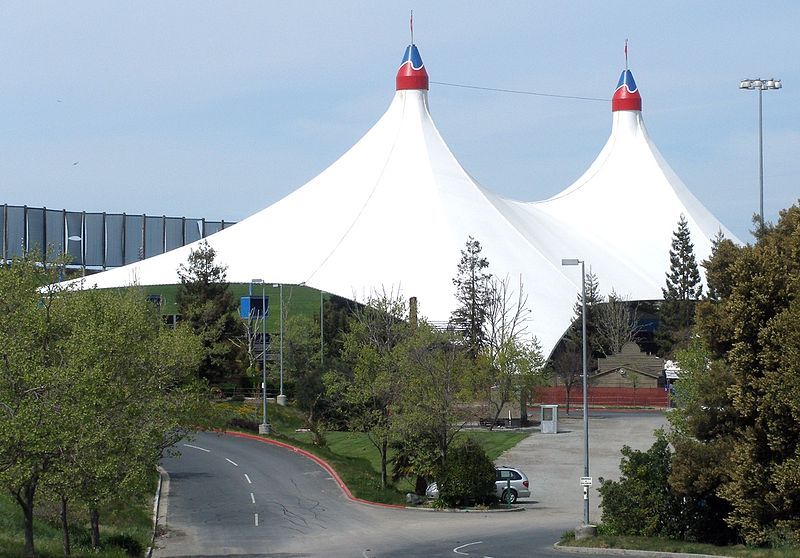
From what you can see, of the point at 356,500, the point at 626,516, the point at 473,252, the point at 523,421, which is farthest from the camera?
the point at 473,252

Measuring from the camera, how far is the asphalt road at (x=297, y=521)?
2666 centimetres

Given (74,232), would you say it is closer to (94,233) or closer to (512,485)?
(94,233)

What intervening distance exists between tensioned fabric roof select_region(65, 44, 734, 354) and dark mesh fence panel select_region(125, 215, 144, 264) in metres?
16.8

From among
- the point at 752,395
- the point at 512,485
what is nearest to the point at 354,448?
the point at 512,485

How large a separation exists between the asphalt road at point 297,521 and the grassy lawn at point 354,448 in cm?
78

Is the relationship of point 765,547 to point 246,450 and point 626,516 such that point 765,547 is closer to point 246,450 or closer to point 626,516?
point 626,516

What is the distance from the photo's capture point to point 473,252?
200 feet

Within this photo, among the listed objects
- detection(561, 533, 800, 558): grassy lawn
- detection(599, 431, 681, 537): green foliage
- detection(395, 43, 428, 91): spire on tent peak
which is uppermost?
detection(395, 43, 428, 91): spire on tent peak

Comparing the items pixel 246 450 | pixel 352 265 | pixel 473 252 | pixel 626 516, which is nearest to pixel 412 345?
pixel 246 450

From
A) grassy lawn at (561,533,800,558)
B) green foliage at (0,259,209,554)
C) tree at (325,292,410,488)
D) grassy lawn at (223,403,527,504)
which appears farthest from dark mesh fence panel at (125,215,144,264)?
grassy lawn at (561,533,800,558)

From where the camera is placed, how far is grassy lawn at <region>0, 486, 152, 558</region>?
23.3 meters

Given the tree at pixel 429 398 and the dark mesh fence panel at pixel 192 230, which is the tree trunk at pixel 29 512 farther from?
the dark mesh fence panel at pixel 192 230

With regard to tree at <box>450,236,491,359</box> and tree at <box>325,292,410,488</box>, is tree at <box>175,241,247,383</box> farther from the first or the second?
tree at <box>325,292,410,488</box>

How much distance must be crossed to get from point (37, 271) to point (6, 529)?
5730 millimetres
